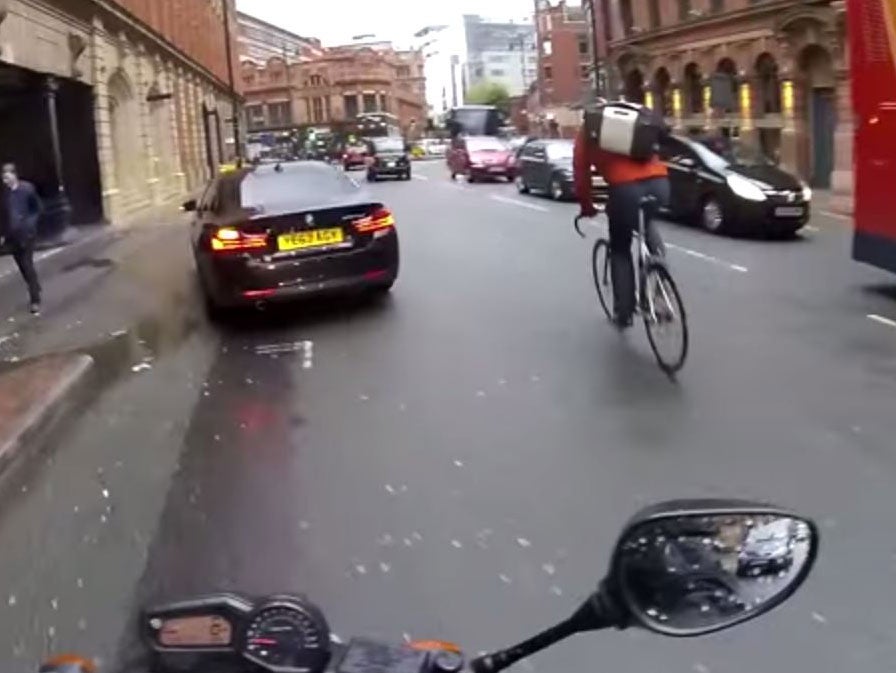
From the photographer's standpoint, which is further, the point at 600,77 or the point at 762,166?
Result: the point at 600,77

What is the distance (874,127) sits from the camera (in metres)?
10.9

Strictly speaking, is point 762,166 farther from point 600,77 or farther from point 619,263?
point 600,77

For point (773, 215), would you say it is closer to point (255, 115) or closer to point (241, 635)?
point (241, 635)

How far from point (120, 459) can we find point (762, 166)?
50.5ft

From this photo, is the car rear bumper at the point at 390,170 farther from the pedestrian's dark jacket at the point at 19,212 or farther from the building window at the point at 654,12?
the pedestrian's dark jacket at the point at 19,212

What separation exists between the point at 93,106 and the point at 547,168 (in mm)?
11339

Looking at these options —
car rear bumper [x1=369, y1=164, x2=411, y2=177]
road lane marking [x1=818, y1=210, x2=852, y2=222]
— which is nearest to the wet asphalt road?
road lane marking [x1=818, y1=210, x2=852, y2=222]

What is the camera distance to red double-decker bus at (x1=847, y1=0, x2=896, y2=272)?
33.9 feet

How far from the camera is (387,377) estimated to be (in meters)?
8.73

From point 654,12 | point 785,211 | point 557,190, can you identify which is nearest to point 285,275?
point 785,211

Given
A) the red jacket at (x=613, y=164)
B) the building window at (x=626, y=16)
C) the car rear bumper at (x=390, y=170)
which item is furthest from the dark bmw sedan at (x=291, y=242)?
the car rear bumper at (x=390, y=170)

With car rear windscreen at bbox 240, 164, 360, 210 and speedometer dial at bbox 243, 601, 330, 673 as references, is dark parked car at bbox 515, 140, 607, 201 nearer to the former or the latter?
car rear windscreen at bbox 240, 164, 360, 210

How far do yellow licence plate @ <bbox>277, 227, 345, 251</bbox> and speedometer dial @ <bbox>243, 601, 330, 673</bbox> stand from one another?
9.01 metres

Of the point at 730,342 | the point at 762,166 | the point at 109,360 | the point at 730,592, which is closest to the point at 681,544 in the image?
the point at 730,592
